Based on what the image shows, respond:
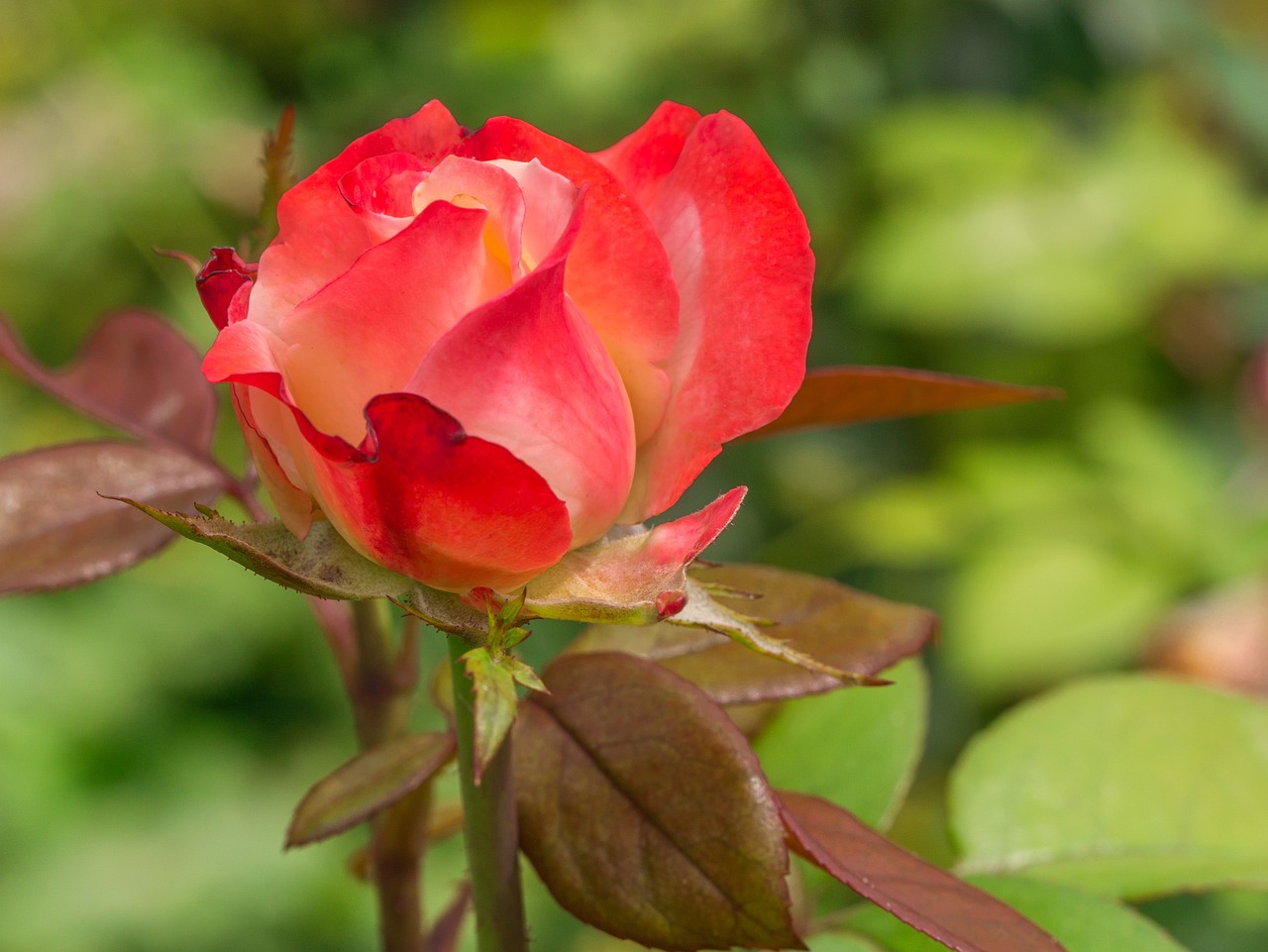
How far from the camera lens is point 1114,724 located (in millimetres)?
459

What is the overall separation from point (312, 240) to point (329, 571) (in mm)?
72

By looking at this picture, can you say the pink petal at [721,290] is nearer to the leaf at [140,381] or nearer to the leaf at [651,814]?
the leaf at [651,814]

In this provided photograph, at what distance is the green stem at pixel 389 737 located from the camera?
385mm

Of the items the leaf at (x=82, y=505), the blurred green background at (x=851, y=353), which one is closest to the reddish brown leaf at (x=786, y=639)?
the leaf at (x=82, y=505)

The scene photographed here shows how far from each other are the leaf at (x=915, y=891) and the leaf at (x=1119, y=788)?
144mm

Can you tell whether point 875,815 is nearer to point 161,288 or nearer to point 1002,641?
point 1002,641

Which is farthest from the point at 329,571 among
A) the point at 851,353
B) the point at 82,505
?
the point at 851,353

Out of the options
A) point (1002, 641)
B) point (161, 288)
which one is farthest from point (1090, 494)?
point (161, 288)

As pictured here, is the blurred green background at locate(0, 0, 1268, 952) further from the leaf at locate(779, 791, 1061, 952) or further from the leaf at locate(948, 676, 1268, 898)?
the leaf at locate(779, 791, 1061, 952)

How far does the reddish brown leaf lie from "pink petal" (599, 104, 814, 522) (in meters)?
0.06

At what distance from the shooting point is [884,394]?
396 mm

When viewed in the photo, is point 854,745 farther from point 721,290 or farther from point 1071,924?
point 721,290

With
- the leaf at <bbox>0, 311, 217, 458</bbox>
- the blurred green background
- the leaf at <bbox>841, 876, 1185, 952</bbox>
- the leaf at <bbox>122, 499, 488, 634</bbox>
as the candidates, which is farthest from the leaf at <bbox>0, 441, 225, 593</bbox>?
the blurred green background

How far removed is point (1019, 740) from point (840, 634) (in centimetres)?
15
